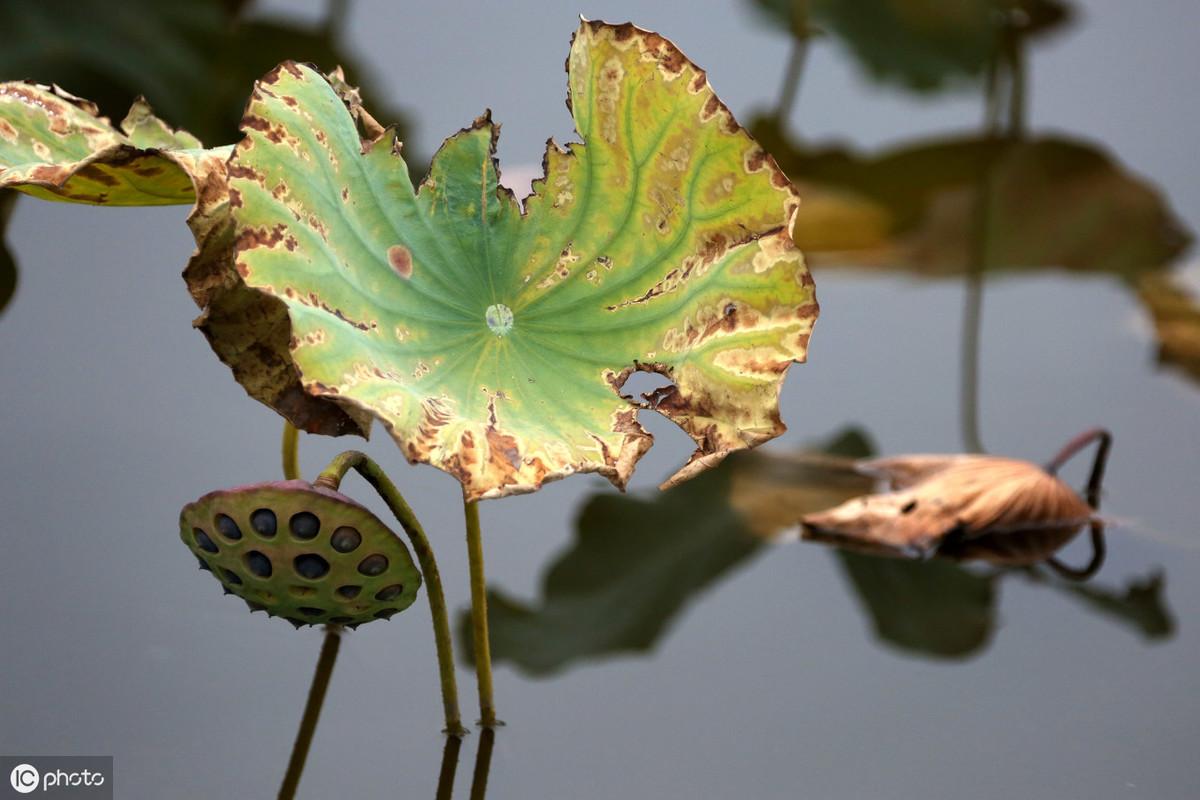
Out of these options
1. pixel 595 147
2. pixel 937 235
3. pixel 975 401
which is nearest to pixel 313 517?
pixel 595 147

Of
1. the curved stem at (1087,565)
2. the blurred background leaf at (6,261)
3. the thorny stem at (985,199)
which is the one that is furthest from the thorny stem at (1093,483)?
the blurred background leaf at (6,261)

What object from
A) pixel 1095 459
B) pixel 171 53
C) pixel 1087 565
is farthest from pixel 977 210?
pixel 171 53

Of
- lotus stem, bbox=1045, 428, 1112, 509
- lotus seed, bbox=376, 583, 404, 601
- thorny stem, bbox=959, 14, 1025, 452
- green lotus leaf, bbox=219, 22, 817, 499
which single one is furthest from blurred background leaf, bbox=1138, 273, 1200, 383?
lotus seed, bbox=376, 583, 404, 601

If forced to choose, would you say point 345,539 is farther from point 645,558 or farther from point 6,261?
point 6,261

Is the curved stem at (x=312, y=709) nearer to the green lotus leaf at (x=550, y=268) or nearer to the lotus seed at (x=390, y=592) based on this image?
the lotus seed at (x=390, y=592)

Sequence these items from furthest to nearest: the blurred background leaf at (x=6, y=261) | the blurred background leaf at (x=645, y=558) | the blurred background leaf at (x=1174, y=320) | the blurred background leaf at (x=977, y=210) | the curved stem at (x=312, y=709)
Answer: the blurred background leaf at (x=977, y=210)
the blurred background leaf at (x=1174, y=320)
the blurred background leaf at (x=6, y=261)
the blurred background leaf at (x=645, y=558)
the curved stem at (x=312, y=709)
